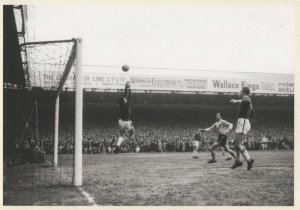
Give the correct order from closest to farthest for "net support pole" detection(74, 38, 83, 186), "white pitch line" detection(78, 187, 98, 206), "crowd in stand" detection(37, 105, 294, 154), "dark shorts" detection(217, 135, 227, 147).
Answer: "white pitch line" detection(78, 187, 98, 206) < "net support pole" detection(74, 38, 83, 186) < "dark shorts" detection(217, 135, 227, 147) < "crowd in stand" detection(37, 105, 294, 154)

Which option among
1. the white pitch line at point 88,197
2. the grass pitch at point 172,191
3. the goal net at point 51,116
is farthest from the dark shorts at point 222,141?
the white pitch line at point 88,197

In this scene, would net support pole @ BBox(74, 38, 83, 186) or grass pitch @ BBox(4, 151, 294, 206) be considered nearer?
grass pitch @ BBox(4, 151, 294, 206)

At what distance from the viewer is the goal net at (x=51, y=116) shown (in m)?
8.75

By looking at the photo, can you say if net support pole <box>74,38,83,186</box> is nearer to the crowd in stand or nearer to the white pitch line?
the white pitch line

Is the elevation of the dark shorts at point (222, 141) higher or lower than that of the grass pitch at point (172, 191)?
higher

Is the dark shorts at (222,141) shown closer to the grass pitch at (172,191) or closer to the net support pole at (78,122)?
the grass pitch at (172,191)

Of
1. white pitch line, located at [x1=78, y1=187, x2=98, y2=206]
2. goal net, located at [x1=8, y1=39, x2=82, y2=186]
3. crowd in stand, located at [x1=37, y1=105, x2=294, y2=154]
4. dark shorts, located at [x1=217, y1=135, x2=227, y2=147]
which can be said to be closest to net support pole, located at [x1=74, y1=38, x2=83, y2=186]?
goal net, located at [x1=8, y1=39, x2=82, y2=186]

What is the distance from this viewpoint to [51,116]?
95.0ft

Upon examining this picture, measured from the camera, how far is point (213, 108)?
3459cm

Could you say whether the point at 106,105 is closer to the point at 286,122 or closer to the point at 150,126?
the point at 150,126

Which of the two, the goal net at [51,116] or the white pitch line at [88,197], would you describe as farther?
the goal net at [51,116]

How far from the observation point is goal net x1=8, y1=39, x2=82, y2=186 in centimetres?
875

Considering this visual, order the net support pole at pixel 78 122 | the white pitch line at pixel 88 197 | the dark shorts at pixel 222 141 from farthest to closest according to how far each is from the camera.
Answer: the dark shorts at pixel 222 141 → the net support pole at pixel 78 122 → the white pitch line at pixel 88 197

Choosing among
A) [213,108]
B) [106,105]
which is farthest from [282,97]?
[106,105]
